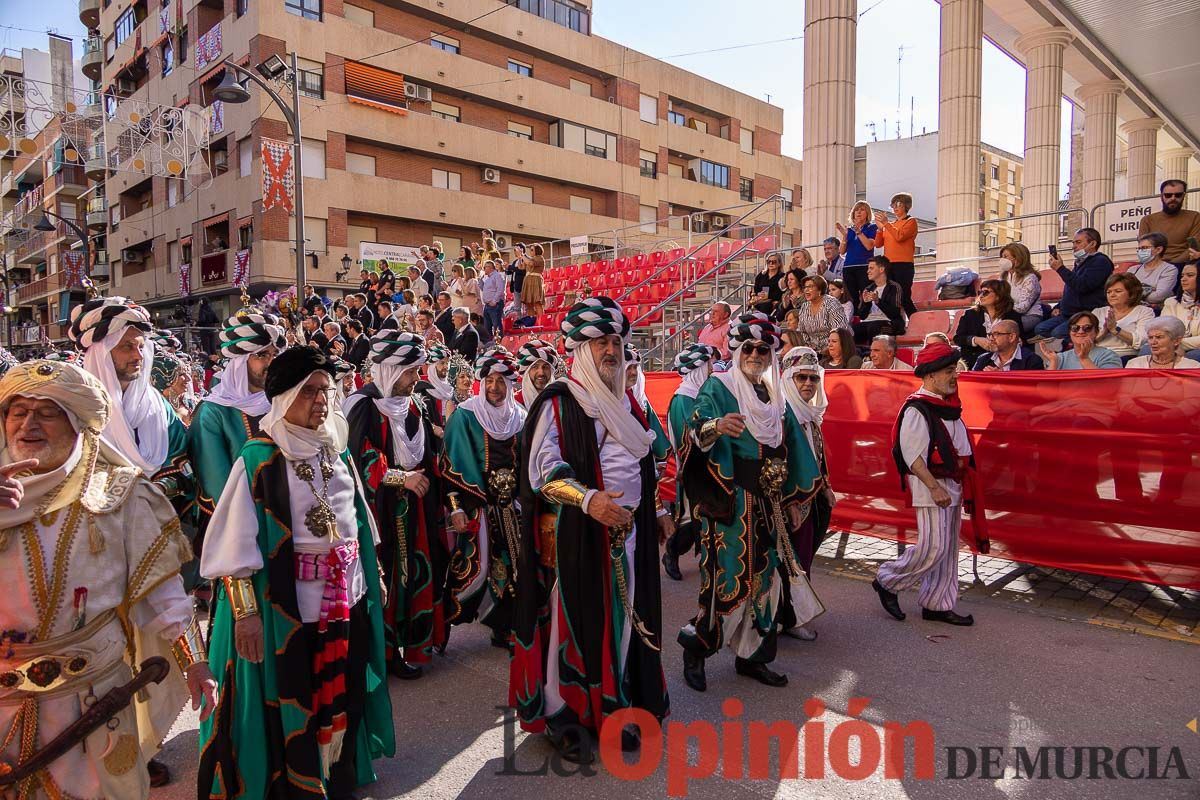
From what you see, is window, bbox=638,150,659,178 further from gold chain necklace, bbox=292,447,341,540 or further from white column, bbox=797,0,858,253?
gold chain necklace, bbox=292,447,341,540

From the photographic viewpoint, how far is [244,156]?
28.3m

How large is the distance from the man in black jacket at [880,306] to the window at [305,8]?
26367mm

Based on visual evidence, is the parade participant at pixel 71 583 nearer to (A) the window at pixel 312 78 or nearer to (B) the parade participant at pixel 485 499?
(B) the parade participant at pixel 485 499

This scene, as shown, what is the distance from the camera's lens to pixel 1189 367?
18.5 ft

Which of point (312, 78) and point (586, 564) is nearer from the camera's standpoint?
point (586, 564)

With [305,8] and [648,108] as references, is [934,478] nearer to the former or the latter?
[305,8]

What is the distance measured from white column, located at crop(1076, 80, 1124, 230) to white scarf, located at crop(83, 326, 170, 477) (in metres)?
21.0

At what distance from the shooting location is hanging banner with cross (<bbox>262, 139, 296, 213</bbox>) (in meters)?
21.7

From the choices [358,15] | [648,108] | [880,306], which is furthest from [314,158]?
[880,306]

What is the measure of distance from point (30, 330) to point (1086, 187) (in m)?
61.1

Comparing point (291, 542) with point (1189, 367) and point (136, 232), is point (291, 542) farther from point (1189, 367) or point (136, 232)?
point (136, 232)

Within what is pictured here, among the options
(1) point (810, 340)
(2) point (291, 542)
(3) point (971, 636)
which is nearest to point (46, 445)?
(2) point (291, 542)

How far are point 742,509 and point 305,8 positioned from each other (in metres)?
30.6

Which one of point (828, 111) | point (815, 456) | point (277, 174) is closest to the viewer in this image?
point (815, 456)
